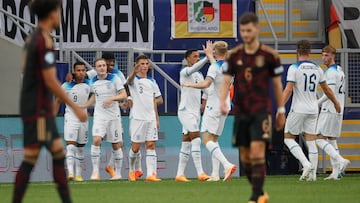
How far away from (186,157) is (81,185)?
2.54 metres

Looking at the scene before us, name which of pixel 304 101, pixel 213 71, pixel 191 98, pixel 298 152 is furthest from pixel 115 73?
pixel 298 152

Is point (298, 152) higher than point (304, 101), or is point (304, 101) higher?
point (304, 101)

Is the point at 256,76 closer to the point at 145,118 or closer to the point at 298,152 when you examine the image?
the point at 298,152

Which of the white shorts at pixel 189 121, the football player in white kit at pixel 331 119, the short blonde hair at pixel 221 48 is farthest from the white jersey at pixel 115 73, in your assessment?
the football player in white kit at pixel 331 119

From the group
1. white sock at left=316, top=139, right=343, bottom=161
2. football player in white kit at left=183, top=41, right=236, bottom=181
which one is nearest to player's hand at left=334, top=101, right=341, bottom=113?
white sock at left=316, top=139, right=343, bottom=161

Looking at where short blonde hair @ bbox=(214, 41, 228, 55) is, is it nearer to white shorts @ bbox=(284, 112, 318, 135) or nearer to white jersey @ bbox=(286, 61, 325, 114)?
white jersey @ bbox=(286, 61, 325, 114)

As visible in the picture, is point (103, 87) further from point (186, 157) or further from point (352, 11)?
point (352, 11)

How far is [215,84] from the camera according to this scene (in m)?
20.3

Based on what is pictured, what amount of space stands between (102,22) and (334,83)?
5.44m

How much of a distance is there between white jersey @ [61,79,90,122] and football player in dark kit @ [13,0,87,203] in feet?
33.5

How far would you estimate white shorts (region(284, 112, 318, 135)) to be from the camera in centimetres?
2098

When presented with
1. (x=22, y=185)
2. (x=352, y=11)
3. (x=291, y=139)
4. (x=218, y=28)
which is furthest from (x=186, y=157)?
(x=22, y=185)

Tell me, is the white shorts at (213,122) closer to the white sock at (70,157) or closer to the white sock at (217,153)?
the white sock at (217,153)

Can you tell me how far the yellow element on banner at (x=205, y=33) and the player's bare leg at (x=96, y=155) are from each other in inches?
179
